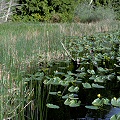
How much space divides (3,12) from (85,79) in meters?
8.24

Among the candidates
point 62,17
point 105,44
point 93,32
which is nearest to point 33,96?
point 105,44

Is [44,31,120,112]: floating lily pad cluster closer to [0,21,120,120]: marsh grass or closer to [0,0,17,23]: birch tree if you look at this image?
[0,21,120,120]: marsh grass

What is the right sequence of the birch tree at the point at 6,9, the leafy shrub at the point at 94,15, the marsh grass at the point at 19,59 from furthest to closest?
the leafy shrub at the point at 94,15, the birch tree at the point at 6,9, the marsh grass at the point at 19,59

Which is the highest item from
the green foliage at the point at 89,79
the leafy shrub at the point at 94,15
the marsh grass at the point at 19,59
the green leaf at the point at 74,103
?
the leafy shrub at the point at 94,15

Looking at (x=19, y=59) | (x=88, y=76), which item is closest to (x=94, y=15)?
(x=88, y=76)

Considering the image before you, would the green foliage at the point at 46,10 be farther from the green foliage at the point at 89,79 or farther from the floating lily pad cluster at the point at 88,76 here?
the green foliage at the point at 89,79

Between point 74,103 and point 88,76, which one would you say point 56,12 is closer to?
point 88,76

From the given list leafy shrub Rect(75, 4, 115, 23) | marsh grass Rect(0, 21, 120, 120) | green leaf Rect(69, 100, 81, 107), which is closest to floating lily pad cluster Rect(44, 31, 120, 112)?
green leaf Rect(69, 100, 81, 107)

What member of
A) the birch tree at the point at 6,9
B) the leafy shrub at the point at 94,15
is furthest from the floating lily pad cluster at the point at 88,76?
the leafy shrub at the point at 94,15

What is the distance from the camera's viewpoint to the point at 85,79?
4270 millimetres

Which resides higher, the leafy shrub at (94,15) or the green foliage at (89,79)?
the leafy shrub at (94,15)

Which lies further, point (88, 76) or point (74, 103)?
point (88, 76)

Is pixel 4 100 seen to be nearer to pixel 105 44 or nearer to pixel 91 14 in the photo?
pixel 105 44

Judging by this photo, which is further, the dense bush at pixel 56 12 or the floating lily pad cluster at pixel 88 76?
the dense bush at pixel 56 12
